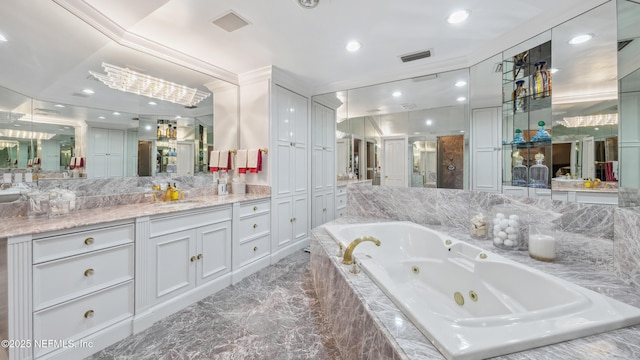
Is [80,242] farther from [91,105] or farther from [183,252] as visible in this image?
[91,105]

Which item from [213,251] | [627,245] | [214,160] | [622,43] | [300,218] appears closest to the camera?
[627,245]

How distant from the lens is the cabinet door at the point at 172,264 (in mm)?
1900

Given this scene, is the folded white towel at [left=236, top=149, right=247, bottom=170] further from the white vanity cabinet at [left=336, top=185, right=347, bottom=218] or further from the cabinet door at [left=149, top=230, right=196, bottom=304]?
the white vanity cabinet at [left=336, top=185, right=347, bottom=218]

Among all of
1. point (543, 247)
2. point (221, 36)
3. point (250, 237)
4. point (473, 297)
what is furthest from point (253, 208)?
point (543, 247)

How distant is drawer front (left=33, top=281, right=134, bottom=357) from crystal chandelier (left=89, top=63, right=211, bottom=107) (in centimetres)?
178

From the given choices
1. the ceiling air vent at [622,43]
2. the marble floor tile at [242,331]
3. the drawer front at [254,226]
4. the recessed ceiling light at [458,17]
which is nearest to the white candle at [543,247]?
the ceiling air vent at [622,43]

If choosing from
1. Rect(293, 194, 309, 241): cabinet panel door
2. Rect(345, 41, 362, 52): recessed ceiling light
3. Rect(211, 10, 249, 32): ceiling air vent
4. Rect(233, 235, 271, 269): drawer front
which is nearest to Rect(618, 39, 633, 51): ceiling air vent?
Rect(345, 41, 362, 52): recessed ceiling light

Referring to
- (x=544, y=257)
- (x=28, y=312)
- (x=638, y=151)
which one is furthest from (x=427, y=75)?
(x=28, y=312)

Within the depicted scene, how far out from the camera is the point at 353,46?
2496 mm

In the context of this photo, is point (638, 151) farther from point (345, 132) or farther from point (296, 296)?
point (345, 132)

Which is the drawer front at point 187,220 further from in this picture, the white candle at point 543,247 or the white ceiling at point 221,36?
the white candle at point 543,247

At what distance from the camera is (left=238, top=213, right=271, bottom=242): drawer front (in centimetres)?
272

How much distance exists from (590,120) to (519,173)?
26.1 inches

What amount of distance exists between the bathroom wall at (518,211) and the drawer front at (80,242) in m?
2.35
